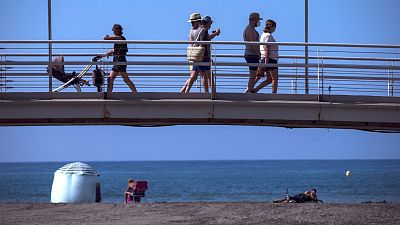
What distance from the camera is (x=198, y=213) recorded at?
2103 cm

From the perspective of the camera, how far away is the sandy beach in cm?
1977

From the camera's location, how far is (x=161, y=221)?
19.8 metres

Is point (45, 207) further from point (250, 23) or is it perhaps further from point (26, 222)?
point (250, 23)

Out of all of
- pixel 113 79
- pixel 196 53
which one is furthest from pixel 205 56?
pixel 113 79

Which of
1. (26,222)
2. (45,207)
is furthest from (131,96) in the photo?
(45,207)

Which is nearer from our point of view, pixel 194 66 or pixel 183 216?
pixel 194 66

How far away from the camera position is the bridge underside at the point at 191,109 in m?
17.2

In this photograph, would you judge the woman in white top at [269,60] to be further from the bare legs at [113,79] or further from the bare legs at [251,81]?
the bare legs at [113,79]

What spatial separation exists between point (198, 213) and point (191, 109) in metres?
4.18

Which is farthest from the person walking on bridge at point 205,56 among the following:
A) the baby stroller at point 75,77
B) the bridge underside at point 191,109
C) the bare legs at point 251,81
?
the baby stroller at point 75,77

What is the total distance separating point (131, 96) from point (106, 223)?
3043mm

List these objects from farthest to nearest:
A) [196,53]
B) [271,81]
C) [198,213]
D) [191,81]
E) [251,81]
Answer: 1. [198,213]
2. [271,81]
3. [251,81]
4. [191,81]
5. [196,53]

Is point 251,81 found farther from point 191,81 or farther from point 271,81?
point 191,81

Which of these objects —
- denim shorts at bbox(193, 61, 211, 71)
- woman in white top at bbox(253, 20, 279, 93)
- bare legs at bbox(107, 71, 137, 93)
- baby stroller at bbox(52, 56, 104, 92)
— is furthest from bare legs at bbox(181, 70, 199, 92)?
baby stroller at bbox(52, 56, 104, 92)
